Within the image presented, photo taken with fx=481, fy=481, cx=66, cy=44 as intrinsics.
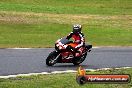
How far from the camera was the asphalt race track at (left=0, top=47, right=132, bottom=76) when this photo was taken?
664 inches

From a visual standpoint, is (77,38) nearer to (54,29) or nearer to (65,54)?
(65,54)

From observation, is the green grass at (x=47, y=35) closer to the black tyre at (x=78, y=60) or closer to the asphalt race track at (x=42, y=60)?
the asphalt race track at (x=42, y=60)

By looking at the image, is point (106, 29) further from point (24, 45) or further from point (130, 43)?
point (24, 45)

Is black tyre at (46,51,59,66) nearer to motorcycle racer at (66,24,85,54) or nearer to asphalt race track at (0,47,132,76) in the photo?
asphalt race track at (0,47,132,76)

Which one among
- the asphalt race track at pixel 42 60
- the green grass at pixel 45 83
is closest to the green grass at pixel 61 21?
the asphalt race track at pixel 42 60

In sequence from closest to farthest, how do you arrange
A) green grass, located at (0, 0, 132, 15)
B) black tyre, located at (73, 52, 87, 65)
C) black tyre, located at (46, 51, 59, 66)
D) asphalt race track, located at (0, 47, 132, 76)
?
1. asphalt race track, located at (0, 47, 132, 76)
2. black tyre, located at (46, 51, 59, 66)
3. black tyre, located at (73, 52, 87, 65)
4. green grass, located at (0, 0, 132, 15)

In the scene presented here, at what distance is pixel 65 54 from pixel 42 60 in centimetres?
145

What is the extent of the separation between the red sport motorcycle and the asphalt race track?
0.21 metres

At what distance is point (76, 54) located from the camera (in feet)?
60.9

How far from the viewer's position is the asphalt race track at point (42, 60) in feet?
55.3

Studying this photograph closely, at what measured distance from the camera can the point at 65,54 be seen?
18.3 metres

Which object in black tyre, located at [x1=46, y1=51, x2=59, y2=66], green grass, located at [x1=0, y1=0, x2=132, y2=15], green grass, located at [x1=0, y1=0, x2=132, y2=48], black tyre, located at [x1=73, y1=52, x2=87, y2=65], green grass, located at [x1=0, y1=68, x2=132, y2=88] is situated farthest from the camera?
green grass, located at [x1=0, y1=0, x2=132, y2=15]

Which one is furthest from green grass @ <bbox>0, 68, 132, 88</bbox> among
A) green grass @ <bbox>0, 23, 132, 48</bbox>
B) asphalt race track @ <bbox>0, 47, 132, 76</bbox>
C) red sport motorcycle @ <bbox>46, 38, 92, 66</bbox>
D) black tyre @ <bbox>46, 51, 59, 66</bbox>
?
green grass @ <bbox>0, 23, 132, 48</bbox>

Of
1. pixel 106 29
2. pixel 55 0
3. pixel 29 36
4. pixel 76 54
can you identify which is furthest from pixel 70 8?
pixel 76 54
